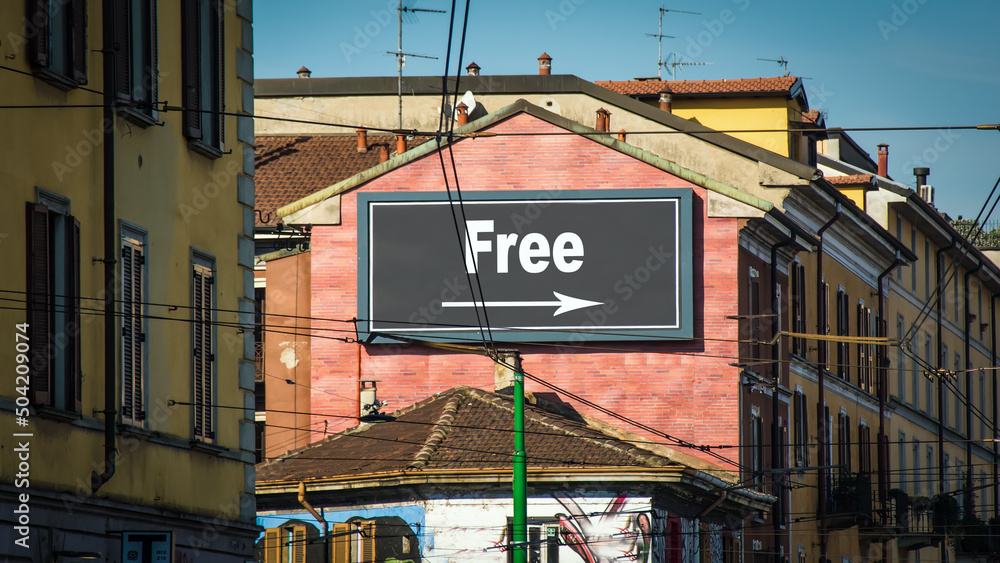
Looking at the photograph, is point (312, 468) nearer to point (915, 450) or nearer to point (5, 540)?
point (5, 540)

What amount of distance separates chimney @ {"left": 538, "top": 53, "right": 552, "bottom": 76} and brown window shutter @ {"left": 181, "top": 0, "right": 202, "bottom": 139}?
30.6 metres

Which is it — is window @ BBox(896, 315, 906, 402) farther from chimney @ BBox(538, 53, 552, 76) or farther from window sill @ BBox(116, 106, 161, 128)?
window sill @ BBox(116, 106, 161, 128)

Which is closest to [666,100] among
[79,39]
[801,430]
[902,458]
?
[801,430]

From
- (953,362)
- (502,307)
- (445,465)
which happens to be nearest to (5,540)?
(445,465)

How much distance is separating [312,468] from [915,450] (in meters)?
30.7

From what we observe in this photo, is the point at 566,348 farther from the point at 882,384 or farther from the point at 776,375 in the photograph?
the point at 882,384

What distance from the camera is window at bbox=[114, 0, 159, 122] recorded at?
18594 mm

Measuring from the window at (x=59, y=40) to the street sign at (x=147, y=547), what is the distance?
436 cm

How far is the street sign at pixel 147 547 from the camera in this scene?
17828 millimetres

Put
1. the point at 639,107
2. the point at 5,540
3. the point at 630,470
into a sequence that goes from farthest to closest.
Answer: the point at 639,107 < the point at 630,470 < the point at 5,540

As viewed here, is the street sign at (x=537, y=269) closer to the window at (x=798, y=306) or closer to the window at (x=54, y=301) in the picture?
the window at (x=798, y=306)

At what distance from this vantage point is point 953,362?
215 ft

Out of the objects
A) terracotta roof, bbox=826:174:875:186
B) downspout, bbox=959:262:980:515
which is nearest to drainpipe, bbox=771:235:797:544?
terracotta roof, bbox=826:174:875:186

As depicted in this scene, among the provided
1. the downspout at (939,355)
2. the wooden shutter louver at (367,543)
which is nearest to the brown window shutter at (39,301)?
the wooden shutter louver at (367,543)
